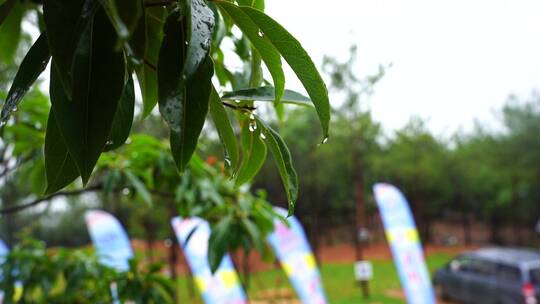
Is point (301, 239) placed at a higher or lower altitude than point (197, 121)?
lower

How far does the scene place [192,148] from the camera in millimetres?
350

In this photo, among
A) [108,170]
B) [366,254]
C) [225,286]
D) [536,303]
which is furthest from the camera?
[366,254]

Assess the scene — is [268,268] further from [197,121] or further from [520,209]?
[197,121]

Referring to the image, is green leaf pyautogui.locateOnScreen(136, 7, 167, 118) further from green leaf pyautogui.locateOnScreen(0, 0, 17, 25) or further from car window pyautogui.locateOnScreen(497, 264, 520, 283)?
car window pyautogui.locateOnScreen(497, 264, 520, 283)

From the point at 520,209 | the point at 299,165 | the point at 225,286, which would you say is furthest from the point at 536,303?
the point at 520,209

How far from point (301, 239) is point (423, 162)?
6.97m

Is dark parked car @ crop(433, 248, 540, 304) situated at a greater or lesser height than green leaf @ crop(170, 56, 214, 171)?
lesser

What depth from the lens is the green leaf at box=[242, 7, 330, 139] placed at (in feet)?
1.27

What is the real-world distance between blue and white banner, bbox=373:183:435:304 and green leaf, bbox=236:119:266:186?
15.2 ft

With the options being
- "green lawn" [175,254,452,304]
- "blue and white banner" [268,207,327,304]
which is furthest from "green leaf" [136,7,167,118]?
"green lawn" [175,254,452,304]

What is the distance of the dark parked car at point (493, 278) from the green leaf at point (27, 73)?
6.17 meters

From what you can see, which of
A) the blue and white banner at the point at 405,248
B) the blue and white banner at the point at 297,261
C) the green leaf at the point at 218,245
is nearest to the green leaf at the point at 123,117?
the green leaf at the point at 218,245

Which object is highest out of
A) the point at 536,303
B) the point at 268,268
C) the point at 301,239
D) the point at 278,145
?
the point at 278,145

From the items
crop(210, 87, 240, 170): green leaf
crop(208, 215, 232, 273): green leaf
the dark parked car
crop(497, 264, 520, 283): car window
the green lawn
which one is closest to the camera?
crop(210, 87, 240, 170): green leaf
